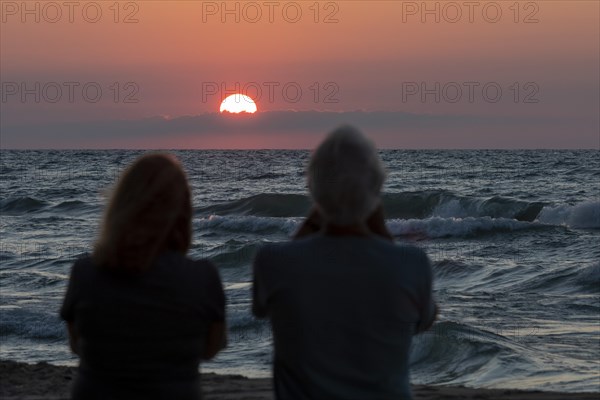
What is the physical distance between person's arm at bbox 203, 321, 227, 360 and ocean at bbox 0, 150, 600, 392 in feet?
1.96

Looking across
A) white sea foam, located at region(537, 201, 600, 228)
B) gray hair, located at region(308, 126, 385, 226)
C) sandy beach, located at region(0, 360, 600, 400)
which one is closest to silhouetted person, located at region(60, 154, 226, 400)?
gray hair, located at region(308, 126, 385, 226)

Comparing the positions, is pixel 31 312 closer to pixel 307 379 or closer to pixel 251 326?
pixel 251 326

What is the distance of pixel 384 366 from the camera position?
2.59 m

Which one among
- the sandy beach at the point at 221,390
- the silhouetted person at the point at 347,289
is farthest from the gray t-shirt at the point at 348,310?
the sandy beach at the point at 221,390

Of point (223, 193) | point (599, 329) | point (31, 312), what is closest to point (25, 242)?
point (31, 312)

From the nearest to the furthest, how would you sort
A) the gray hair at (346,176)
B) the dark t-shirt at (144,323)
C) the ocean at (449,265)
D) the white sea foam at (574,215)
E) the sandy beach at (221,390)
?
1. the gray hair at (346,176)
2. the dark t-shirt at (144,323)
3. the sandy beach at (221,390)
4. the ocean at (449,265)
5. the white sea foam at (574,215)

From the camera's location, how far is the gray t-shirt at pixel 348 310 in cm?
258

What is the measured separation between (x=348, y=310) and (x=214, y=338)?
1.49 ft

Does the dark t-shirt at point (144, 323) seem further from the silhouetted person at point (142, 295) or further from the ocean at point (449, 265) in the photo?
the ocean at point (449, 265)

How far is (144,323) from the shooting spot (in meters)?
2.65

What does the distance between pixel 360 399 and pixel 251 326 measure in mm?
6778

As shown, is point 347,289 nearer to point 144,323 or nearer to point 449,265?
point 144,323

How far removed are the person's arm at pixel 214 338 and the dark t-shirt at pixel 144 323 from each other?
8cm

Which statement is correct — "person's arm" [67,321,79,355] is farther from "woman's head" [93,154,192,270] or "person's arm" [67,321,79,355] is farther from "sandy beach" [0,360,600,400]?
"sandy beach" [0,360,600,400]
